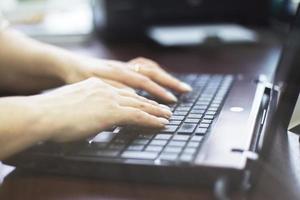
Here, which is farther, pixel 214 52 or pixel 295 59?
pixel 214 52

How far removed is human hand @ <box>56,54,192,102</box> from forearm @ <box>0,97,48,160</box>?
Result: 24 cm

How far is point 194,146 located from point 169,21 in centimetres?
85

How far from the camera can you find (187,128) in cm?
63

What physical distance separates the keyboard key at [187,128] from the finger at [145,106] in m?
0.04

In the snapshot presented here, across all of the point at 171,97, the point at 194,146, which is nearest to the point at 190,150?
the point at 194,146

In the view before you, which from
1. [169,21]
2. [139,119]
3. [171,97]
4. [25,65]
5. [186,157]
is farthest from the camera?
[169,21]

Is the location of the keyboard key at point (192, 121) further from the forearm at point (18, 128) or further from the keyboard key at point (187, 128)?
the forearm at point (18, 128)

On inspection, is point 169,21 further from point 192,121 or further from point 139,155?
point 139,155

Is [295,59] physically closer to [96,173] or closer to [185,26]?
[96,173]

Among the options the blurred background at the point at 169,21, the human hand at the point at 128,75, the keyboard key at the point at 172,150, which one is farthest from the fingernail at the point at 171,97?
the blurred background at the point at 169,21

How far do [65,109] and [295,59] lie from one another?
0.32 metres

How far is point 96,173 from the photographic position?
0.58 m

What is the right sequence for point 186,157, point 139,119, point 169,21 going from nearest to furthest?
point 186,157, point 139,119, point 169,21

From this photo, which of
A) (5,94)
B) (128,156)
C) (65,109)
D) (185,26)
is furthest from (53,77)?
(185,26)
